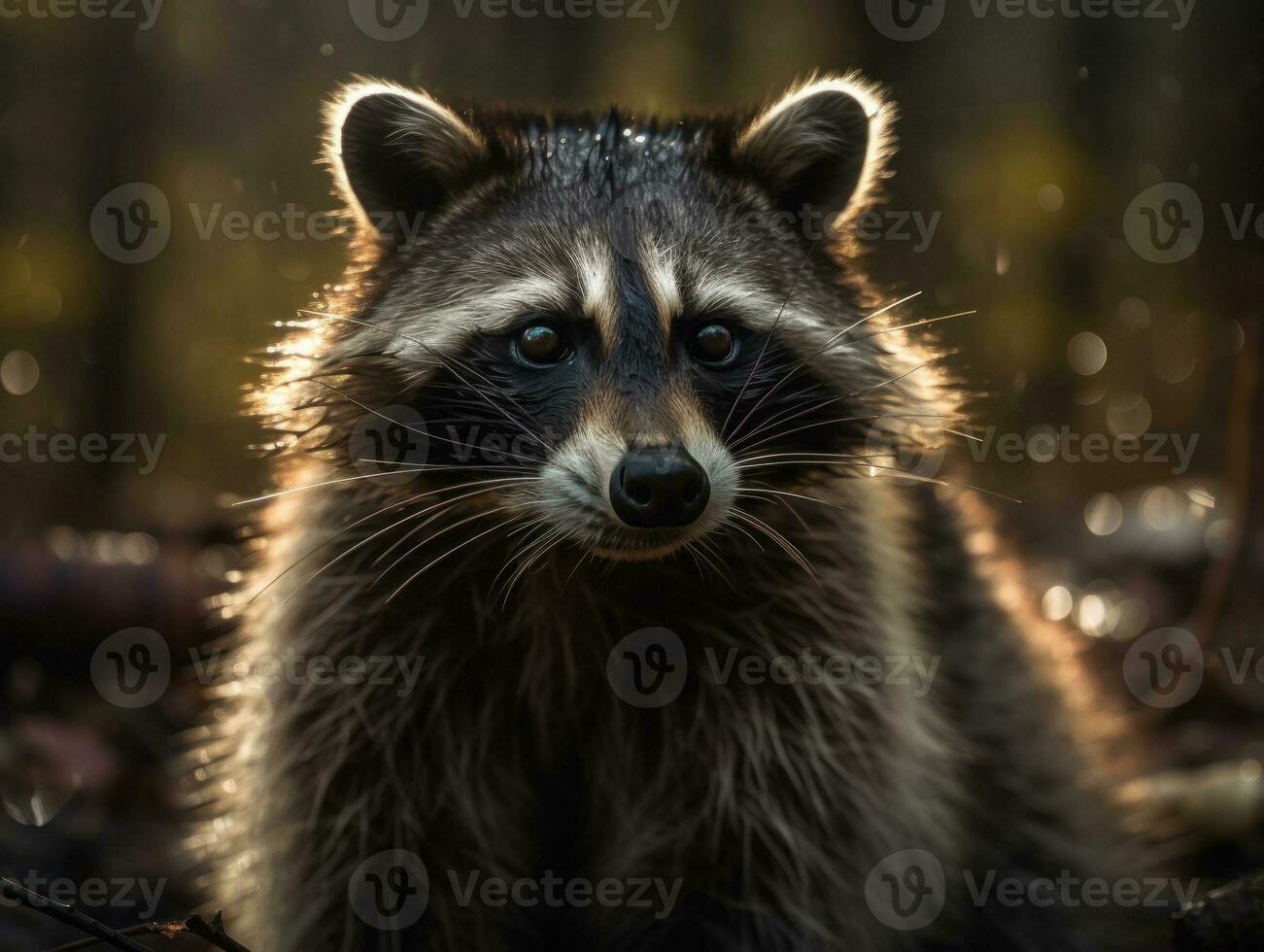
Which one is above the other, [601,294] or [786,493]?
[601,294]

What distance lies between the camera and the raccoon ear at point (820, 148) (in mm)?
2859

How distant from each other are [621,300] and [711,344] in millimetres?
251

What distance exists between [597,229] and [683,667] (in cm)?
103

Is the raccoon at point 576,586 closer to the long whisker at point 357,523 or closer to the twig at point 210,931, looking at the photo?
the long whisker at point 357,523

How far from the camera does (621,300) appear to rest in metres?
2.54

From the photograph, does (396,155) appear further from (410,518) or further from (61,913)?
(61,913)

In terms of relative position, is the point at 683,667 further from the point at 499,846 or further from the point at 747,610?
the point at 499,846

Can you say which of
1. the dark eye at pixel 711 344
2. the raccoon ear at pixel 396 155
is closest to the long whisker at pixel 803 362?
the dark eye at pixel 711 344

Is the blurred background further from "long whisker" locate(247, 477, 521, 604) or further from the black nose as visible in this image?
the black nose

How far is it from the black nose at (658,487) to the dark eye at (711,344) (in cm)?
44

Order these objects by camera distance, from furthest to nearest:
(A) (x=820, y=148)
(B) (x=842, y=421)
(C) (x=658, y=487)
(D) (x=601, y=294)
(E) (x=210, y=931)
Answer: (A) (x=820, y=148), (B) (x=842, y=421), (D) (x=601, y=294), (C) (x=658, y=487), (E) (x=210, y=931)

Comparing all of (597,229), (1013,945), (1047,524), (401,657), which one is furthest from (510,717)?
(1047,524)

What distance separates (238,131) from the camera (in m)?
7.42

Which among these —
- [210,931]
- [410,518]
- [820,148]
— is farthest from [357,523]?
[820,148]
